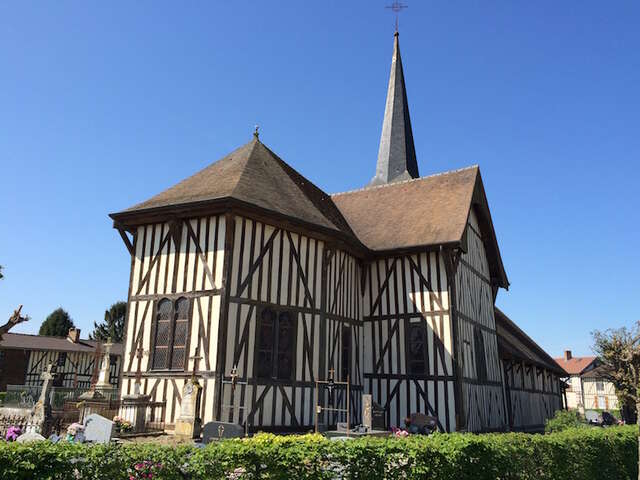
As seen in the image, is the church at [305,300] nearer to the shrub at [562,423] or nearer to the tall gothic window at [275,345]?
the tall gothic window at [275,345]

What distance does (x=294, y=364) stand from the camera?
14.5 m

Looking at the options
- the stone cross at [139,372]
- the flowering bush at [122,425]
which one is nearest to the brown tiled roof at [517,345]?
the stone cross at [139,372]

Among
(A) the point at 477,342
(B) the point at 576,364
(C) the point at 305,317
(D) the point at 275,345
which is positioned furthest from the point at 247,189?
(B) the point at 576,364

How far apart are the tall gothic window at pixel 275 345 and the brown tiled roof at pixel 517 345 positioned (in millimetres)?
12122

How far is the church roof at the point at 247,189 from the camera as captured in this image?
14.0 m

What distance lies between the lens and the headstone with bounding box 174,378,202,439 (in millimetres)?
11992

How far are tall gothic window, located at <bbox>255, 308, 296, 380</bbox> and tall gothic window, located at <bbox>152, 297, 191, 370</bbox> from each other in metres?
1.97

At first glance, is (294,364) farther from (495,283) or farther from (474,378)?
(495,283)

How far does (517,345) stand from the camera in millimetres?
26672

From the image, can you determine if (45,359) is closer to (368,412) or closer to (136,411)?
(136,411)

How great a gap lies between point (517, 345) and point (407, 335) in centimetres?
1181

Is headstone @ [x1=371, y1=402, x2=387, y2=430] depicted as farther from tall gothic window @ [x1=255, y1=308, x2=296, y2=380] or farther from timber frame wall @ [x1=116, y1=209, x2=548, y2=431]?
tall gothic window @ [x1=255, y1=308, x2=296, y2=380]

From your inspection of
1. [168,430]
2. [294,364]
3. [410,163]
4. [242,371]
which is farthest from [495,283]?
[168,430]

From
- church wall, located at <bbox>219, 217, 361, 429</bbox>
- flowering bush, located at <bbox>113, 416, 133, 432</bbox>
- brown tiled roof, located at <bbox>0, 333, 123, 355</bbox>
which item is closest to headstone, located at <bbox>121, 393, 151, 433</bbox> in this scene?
flowering bush, located at <bbox>113, 416, 133, 432</bbox>
